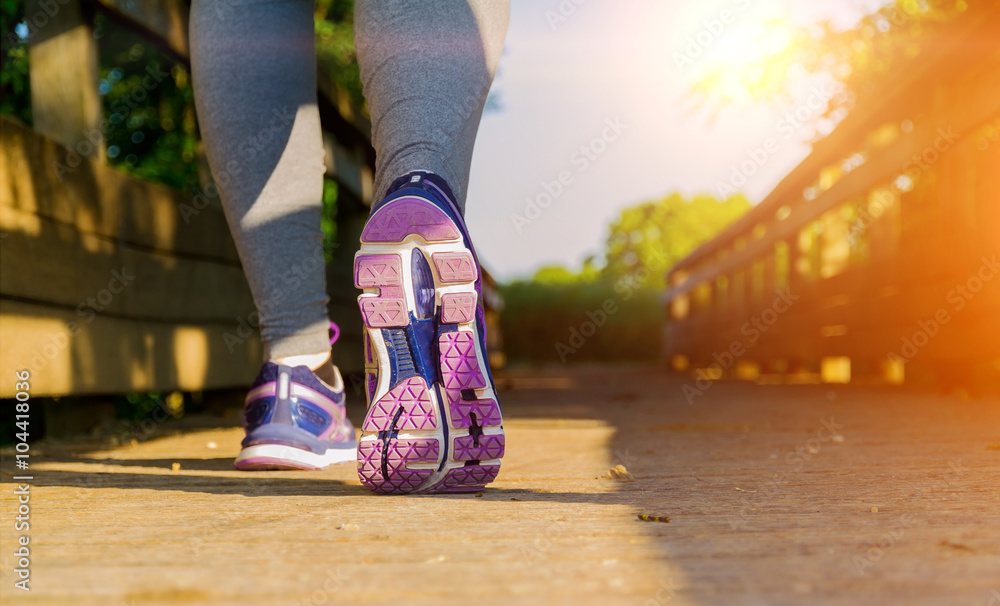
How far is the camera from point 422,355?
100 centimetres

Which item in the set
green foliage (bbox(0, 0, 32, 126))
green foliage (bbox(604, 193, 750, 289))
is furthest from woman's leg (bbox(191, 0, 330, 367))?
green foliage (bbox(604, 193, 750, 289))

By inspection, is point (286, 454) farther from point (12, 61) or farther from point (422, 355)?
point (12, 61)

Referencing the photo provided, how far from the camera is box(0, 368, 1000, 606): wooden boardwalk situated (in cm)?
57

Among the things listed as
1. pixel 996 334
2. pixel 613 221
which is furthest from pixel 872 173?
pixel 613 221

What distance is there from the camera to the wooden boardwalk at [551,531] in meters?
0.57

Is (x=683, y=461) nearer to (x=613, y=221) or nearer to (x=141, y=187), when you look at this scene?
(x=141, y=187)

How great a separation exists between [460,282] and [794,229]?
12.8ft

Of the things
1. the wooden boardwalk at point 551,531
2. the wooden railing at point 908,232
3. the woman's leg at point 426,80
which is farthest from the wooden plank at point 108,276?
the wooden railing at point 908,232

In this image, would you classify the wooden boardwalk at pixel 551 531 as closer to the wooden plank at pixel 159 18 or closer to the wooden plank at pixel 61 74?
the wooden plank at pixel 61 74

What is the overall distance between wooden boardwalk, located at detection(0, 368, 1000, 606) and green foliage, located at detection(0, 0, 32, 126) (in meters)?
2.69

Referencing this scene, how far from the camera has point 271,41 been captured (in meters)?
1.33

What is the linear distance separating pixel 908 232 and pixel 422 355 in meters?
2.67

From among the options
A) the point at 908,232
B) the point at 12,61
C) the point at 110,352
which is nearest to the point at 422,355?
the point at 110,352

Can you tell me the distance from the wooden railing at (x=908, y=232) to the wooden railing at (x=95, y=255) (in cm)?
201
